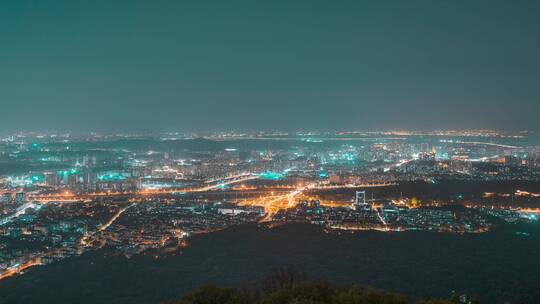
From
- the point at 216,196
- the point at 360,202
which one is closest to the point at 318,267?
the point at 360,202

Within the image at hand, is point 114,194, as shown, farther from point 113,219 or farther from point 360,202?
point 360,202

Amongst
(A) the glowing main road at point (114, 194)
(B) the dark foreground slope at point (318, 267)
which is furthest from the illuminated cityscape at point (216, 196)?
(B) the dark foreground slope at point (318, 267)

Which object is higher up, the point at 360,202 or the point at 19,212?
the point at 360,202

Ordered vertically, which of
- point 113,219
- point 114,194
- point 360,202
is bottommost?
point 114,194

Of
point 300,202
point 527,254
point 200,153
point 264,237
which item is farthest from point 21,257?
point 200,153

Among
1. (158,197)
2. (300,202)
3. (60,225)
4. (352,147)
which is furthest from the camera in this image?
(352,147)

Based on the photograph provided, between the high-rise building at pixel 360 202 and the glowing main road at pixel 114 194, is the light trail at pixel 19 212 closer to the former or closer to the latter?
the glowing main road at pixel 114 194

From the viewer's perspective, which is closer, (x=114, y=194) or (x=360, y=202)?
(x=360, y=202)

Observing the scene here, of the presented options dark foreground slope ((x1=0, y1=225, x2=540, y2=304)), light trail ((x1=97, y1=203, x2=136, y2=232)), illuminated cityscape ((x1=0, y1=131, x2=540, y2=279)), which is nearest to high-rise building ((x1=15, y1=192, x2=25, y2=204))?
illuminated cityscape ((x1=0, y1=131, x2=540, y2=279))

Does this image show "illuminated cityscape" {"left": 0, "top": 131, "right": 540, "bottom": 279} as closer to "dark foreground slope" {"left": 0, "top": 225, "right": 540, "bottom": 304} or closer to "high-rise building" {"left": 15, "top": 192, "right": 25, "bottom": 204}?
"high-rise building" {"left": 15, "top": 192, "right": 25, "bottom": 204}

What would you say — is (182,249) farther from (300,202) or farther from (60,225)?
(300,202)
